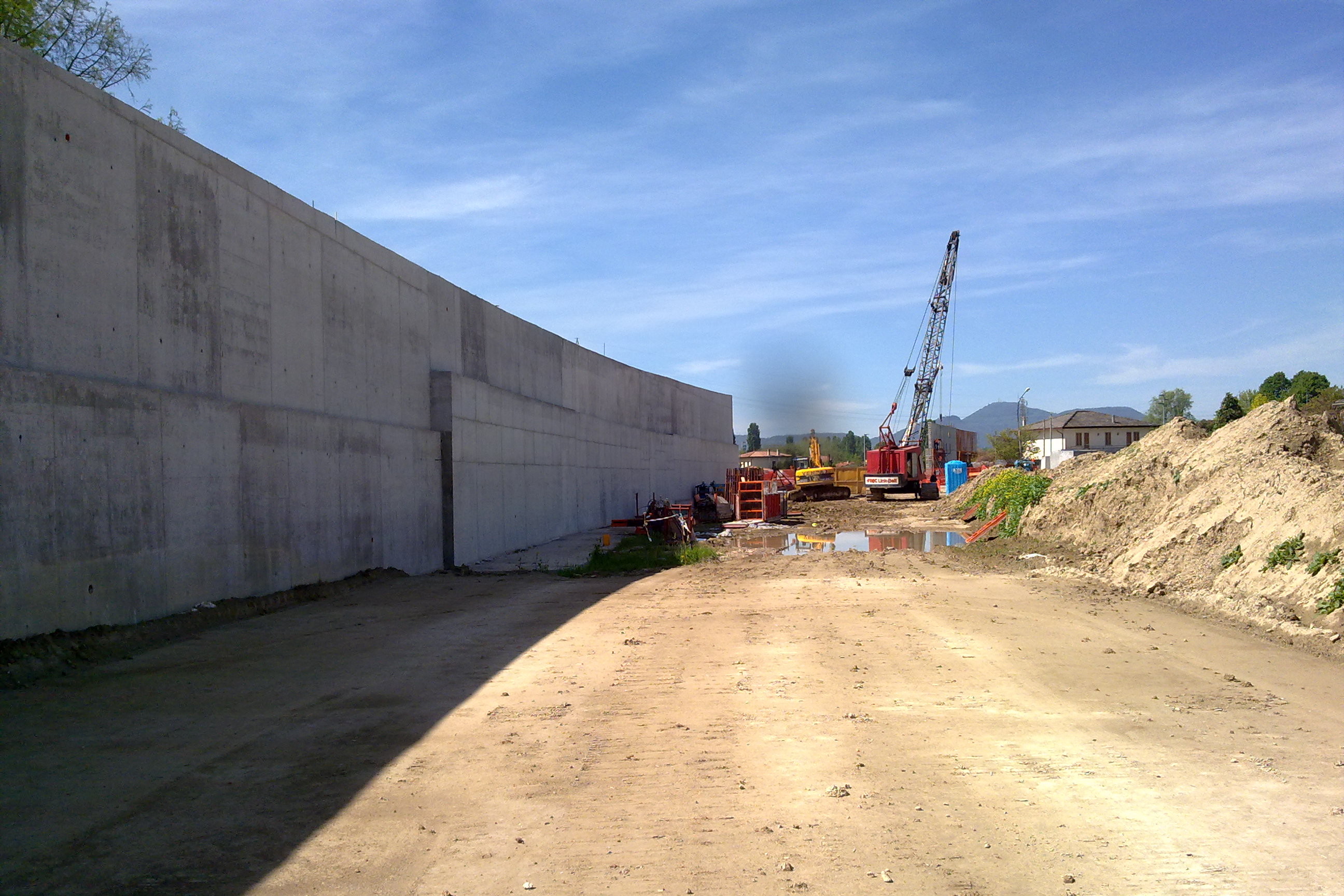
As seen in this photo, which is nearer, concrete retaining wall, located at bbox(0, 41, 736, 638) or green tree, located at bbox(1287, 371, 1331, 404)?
concrete retaining wall, located at bbox(0, 41, 736, 638)

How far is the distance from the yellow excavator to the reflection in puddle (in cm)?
1955

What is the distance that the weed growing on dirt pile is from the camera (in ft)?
80.2

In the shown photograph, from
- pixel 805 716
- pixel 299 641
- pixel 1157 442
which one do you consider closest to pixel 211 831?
pixel 805 716

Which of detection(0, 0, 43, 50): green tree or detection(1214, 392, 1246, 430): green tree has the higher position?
detection(0, 0, 43, 50): green tree

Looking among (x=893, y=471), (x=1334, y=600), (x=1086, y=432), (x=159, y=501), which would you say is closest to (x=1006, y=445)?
(x=1086, y=432)

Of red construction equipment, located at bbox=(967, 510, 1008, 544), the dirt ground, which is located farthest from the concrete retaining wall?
red construction equipment, located at bbox=(967, 510, 1008, 544)

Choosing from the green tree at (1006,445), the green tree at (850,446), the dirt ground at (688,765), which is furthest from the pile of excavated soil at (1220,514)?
the green tree at (850,446)

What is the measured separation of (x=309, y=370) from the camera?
15211 millimetres

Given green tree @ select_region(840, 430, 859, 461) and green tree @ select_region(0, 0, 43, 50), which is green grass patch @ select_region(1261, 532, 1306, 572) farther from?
green tree @ select_region(840, 430, 859, 461)

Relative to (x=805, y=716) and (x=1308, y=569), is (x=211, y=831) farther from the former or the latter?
(x=1308, y=569)

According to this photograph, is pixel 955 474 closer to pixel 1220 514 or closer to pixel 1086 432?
pixel 1220 514

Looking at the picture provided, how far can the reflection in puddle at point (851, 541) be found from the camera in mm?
24844

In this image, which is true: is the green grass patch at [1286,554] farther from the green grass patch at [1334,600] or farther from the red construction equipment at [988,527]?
the red construction equipment at [988,527]

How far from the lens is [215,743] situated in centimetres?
678
